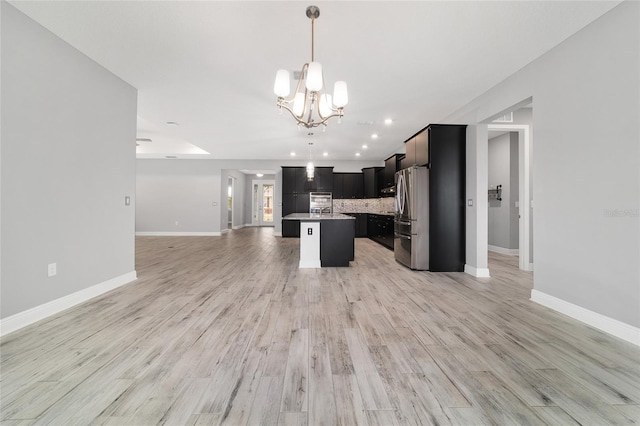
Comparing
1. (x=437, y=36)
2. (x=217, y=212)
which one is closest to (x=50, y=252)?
(x=437, y=36)

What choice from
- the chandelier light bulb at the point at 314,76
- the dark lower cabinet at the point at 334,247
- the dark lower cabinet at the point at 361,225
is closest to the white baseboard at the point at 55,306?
the dark lower cabinet at the point at 334,247

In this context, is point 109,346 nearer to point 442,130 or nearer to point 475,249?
point 475,249

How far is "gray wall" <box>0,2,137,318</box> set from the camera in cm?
234

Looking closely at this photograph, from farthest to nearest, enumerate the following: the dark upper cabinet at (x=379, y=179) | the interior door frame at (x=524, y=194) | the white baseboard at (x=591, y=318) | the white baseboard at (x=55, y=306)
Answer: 1. the dark upper cabinet at (x=379, y=179)
2. the interior door frame at (x=524, y=194)
3. the white baseboard at (x=55, y=306)
4. the white baseboard at (x=591, y=318)

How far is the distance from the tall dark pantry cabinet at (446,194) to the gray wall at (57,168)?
463cm

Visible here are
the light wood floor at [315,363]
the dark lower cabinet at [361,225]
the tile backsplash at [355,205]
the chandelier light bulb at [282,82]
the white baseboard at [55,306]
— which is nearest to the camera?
the light wood floor at [315,363]

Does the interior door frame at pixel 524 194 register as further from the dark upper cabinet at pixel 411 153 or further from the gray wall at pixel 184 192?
the gray wall at pixel 184 192

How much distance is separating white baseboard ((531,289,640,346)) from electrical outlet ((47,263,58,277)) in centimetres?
514

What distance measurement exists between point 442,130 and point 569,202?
7.23 ft

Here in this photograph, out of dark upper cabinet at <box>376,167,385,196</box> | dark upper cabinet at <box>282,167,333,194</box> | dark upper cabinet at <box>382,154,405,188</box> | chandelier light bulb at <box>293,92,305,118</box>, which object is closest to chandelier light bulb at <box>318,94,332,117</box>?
chandelier light bulb at <box>293,92,305,118</box>

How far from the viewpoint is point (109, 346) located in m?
2.05

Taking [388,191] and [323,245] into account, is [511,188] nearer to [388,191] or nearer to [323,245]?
[388,191]

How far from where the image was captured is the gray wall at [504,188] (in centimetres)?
596

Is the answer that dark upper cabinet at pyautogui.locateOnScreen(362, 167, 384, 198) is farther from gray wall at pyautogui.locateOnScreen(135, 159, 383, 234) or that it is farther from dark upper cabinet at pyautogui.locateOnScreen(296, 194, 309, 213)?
dark upper cabinet at pyautogui.locateOnScreen(296, 194, 309, 213)
